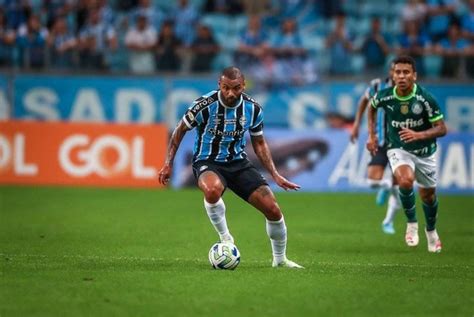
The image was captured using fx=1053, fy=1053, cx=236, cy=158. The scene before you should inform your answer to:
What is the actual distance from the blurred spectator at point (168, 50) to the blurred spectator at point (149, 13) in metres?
0.81

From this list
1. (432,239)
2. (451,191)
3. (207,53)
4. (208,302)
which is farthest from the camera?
(207,53)

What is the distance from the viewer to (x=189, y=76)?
2331cm

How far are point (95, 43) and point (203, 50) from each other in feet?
7.92

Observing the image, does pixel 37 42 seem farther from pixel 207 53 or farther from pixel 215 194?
pixel 215 194

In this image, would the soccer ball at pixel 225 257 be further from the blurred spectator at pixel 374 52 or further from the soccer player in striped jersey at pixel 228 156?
the blurred spectator at pixel 374 52

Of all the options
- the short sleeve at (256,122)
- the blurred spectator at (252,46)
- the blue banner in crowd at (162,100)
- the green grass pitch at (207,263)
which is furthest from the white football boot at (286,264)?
the blurred spectator at (252,46)

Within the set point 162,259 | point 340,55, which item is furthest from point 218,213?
point 340,55

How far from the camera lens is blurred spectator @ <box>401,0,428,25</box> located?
24031 mm

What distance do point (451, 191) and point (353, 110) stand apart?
2972 millimetres

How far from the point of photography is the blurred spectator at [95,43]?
2314cm

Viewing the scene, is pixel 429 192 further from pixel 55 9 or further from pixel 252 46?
pixel 55 9

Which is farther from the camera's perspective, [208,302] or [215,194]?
[215,194]

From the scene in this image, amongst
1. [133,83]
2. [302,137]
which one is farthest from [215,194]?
[133,83]

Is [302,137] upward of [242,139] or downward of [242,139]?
downward
